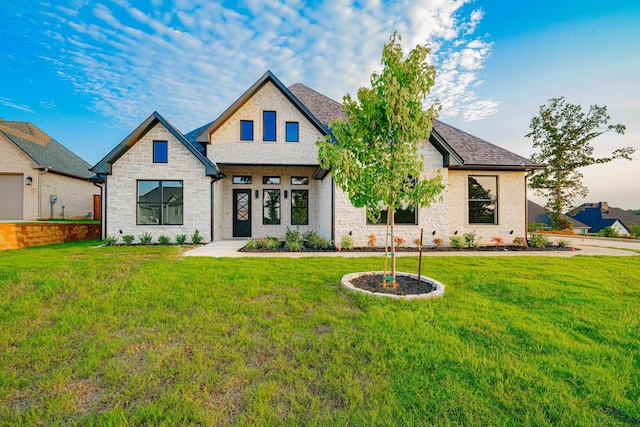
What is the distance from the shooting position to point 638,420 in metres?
1.92

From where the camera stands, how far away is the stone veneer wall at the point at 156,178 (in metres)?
10.8

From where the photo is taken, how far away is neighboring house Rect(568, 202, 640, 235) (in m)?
32.0

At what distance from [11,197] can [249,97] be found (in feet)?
46.2

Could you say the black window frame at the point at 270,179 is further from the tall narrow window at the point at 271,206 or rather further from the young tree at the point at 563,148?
the young tree at the point at 563,148

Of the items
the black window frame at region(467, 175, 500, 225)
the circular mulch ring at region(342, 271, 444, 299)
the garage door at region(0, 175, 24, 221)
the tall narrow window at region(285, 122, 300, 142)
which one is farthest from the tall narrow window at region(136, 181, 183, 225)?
the black window frame at region(467, 175, 500, 225)

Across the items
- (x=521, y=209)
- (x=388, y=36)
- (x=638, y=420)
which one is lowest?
(x=638, y=420)

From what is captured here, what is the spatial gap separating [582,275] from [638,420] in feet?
17.9

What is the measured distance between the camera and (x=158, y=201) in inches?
438

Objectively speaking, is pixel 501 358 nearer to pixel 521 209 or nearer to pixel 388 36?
pixel 388 36

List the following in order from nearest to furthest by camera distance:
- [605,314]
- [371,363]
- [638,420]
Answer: [638,420], [371,363], [605,314]

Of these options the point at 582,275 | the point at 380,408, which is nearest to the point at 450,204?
the point at 582,275

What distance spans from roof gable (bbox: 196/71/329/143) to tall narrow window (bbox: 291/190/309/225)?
3652mm

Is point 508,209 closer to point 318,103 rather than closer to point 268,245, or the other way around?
point 268,245

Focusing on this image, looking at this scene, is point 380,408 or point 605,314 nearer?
point 380,408
